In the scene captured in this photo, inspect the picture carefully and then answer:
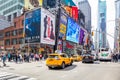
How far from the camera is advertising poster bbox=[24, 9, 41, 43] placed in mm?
68000

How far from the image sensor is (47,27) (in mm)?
70688

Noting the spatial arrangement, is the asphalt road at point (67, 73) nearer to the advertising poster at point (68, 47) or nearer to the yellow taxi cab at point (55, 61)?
the yellow taxi cab at point (55, 61)

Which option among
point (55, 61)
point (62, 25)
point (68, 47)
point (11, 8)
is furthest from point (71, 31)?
point (55, 61)

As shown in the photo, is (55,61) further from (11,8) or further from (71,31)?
(11,8)

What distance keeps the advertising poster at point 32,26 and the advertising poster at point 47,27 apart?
4.53 ft

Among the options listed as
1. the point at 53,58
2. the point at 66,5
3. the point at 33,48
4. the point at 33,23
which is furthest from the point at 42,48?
the point at 53,58

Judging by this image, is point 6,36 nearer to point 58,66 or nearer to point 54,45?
point 54,45

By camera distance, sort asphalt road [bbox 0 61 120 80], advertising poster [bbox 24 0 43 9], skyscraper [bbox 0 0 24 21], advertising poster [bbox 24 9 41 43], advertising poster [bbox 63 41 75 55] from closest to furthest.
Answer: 1. asphalt road [bbox 0 61 120 80]
2. advertising poster [bbox 24 9 41 43]
3. advertising poster [bbox 63 41 75 55]
4. advertising poster [bbox 24 0 43 9]
5. skyscraper [bbox 0 0 24 21]

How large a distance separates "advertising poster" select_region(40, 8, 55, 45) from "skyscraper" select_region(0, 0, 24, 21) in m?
38.1

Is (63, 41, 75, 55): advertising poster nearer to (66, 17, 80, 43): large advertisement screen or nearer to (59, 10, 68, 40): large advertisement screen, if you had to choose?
(66, 17, 80, 43): large advertisement screen

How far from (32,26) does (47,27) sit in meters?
4.18

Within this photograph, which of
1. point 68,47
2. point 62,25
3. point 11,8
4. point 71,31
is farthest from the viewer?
point 11,8

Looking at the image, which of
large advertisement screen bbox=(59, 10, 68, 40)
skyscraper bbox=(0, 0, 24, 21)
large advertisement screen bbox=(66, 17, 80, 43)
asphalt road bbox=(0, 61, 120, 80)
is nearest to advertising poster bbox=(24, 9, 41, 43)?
large advertisement screen bbox=(59, 10, 68, 40)

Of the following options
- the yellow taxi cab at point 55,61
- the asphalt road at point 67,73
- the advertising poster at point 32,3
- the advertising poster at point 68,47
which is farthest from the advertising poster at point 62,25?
the asphalt road at point 67,73
